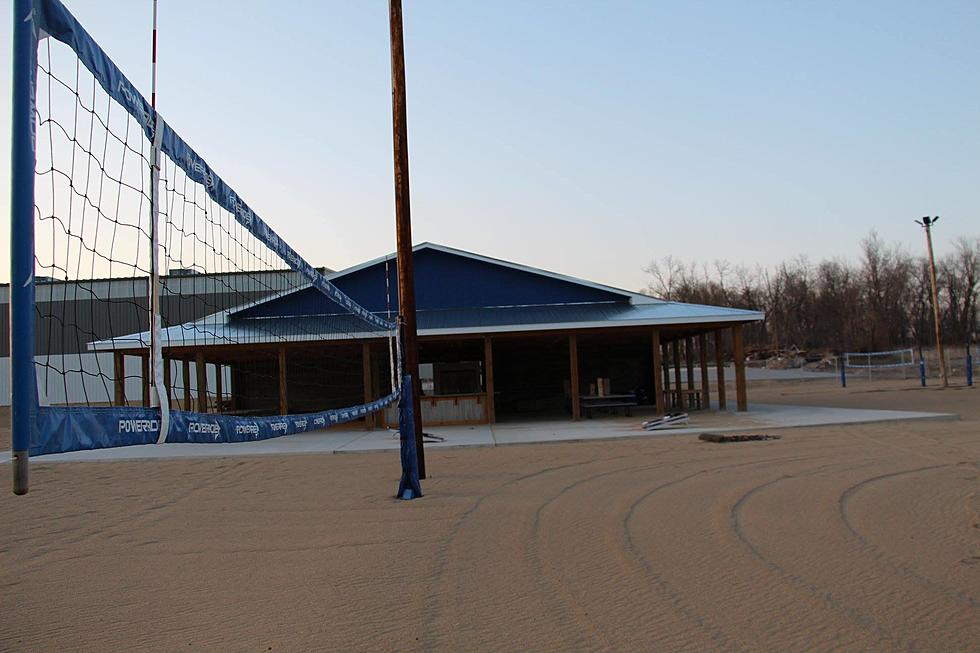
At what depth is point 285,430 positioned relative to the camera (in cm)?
555

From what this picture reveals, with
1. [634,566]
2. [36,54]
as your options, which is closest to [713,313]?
[634,566]

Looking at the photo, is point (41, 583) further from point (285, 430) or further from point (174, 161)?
point (174, 161)

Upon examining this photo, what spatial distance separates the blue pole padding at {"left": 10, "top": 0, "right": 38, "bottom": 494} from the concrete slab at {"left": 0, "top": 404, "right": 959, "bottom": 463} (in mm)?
11862

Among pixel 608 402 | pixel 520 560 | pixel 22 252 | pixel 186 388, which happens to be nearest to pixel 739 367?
pixel 608 402

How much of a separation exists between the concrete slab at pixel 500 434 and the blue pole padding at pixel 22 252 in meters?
11.9

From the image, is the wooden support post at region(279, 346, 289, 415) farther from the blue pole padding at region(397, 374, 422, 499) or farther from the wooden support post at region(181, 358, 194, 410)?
the blue pole padding at region(397, 374, 422, 499)

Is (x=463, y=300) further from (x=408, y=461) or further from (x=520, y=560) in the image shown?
(x=520, y=560)

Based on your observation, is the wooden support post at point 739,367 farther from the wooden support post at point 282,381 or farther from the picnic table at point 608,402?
the wooden support post at point 282,381

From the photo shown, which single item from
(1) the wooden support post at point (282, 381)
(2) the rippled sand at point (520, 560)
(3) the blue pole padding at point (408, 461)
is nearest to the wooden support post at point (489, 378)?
(1) the wooden support post at point (282, 381)

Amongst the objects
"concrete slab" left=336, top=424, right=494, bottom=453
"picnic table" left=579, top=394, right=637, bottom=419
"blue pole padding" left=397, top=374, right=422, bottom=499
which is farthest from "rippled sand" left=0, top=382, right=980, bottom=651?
"picnic table" left=579, top=394, right=637, bottom=419

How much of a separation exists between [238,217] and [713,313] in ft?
50.0

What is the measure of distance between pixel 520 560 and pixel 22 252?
13.6 ft

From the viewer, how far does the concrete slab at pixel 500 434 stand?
48.9 ft

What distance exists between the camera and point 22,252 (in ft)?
8.93
